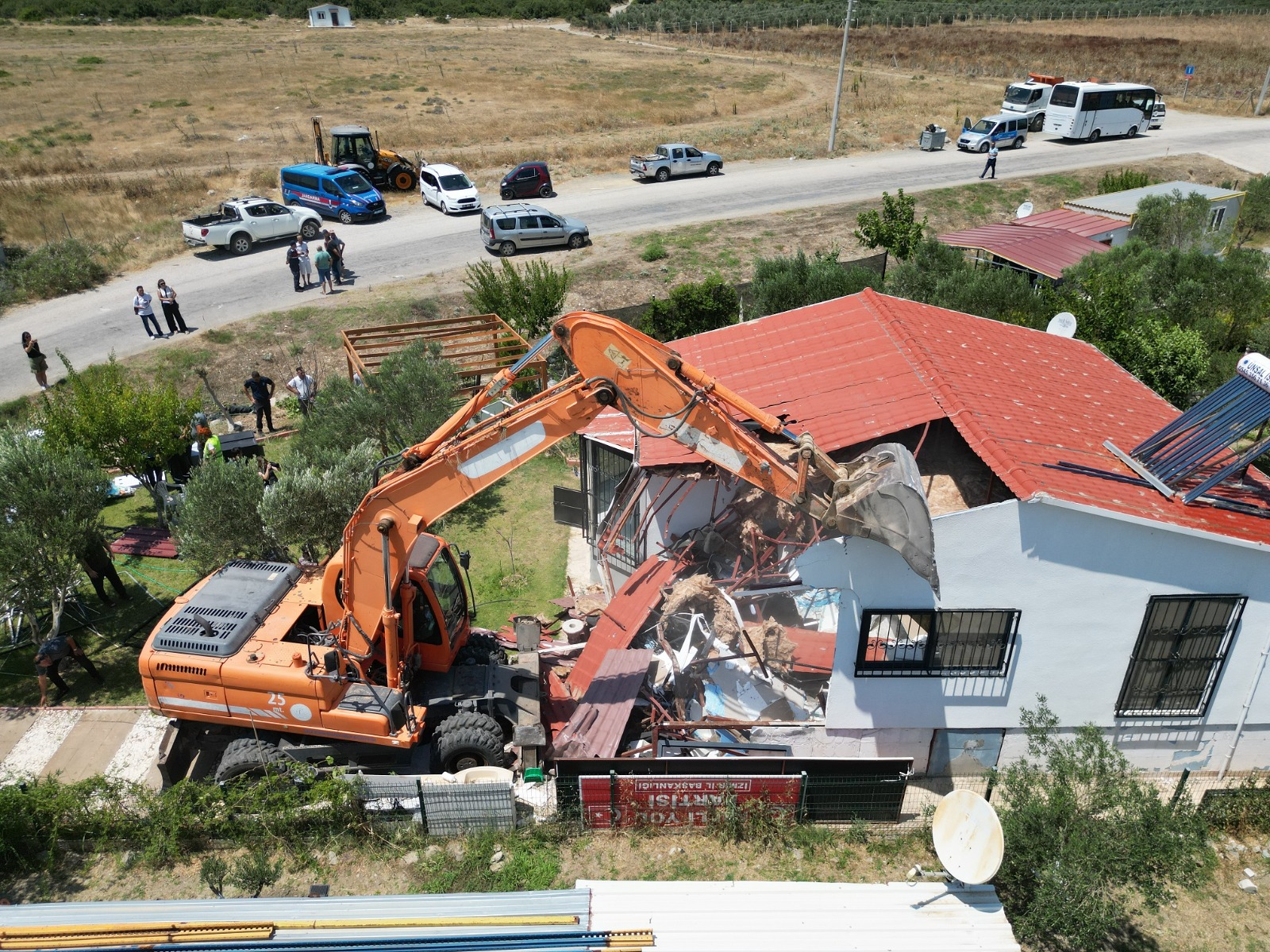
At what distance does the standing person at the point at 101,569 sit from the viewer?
1504 centimetres

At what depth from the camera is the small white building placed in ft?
262

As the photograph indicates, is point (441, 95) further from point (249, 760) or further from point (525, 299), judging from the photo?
point (249, 760)

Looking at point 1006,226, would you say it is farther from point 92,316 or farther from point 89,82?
point 89,82

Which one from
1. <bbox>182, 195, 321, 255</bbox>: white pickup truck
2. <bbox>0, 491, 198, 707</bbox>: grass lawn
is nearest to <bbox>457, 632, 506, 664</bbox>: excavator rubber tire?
<bbox>0, 491, 198, 707</bbox>: grass lawn

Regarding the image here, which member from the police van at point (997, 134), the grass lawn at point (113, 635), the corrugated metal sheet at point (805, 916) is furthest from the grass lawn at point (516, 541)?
the police van at point (997, 134)

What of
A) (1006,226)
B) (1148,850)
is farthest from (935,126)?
(1148,850)

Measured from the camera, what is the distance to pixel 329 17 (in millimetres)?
80250

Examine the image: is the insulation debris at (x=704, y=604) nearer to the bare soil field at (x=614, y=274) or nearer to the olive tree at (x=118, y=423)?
the olive tree at (x=118, y=423)

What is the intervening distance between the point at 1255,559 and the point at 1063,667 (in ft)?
8.20

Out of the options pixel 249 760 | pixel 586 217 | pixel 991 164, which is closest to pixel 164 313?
pixel 586 217

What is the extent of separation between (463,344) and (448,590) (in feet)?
38.8

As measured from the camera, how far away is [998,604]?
10.5 metres

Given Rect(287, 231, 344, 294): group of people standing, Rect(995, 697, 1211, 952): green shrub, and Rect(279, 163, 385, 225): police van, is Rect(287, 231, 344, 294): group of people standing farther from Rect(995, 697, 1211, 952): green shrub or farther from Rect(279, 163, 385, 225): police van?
Rect(995, 697, 1211, 952): green shrub

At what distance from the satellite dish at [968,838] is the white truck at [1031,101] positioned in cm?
4774
